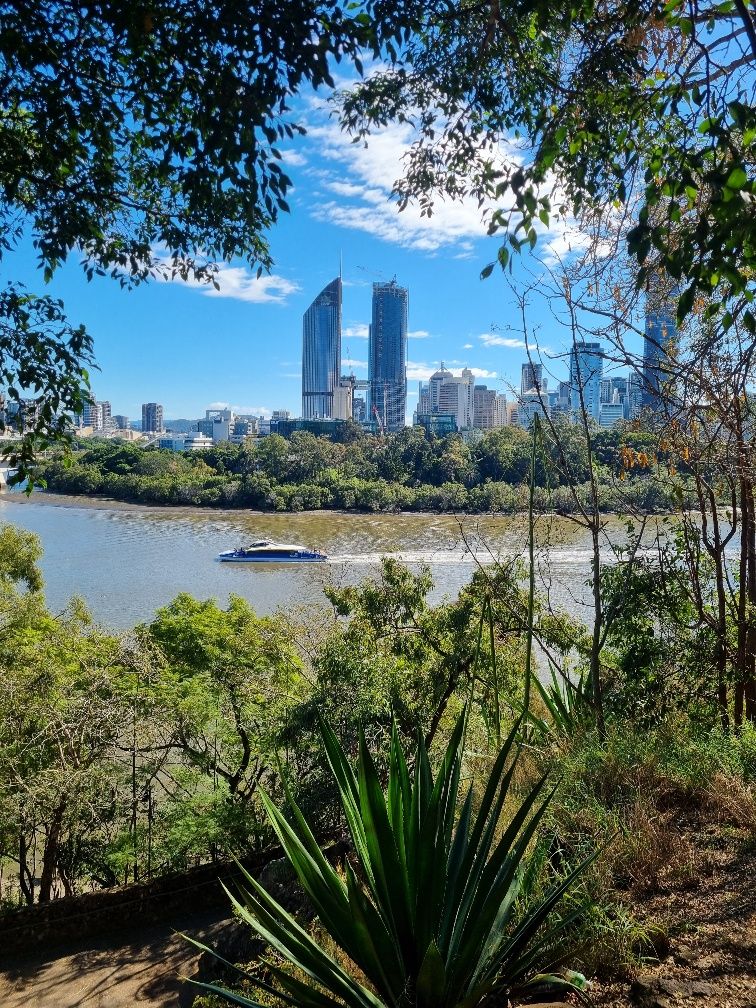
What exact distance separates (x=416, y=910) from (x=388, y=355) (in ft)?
221

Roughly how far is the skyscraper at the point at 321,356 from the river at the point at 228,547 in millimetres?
47400

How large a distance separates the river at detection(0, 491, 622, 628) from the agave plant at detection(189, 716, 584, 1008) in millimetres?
3614

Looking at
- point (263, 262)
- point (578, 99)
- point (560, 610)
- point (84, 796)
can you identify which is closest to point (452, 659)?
point (560, 610)

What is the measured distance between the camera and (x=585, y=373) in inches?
135

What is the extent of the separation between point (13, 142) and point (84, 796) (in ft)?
12.0

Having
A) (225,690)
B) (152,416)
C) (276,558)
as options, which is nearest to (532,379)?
(225,690)

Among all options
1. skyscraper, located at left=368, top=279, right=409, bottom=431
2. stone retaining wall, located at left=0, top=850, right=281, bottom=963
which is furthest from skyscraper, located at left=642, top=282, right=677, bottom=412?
skyscraper, located at left=368, top=279, right=409, bottom=431

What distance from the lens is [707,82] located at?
1.35 m

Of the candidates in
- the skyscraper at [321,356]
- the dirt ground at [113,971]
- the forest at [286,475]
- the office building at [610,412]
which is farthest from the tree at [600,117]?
the skyscraper at [321,356]

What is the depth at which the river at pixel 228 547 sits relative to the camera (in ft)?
42.3

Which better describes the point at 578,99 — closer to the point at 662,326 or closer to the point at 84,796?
the point at 662,326

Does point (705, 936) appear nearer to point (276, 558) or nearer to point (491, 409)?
point (491, 409)

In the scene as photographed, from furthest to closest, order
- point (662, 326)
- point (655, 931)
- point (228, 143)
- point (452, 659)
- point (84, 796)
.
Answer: point (452, 659) < point (84, 796) < point (662, 326) < point (228, 143) < point (655, 931)

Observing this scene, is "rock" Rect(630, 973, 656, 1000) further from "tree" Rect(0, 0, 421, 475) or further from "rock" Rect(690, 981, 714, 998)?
"tree" Rect(0, 0, 421, 475)
